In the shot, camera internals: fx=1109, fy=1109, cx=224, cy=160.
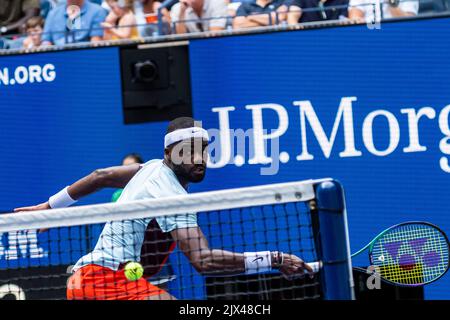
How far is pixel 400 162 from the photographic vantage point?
9266 millimetres

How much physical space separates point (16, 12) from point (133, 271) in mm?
5582

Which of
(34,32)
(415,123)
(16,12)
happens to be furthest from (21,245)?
(415,123)

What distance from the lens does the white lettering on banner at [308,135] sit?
9266 millimetres

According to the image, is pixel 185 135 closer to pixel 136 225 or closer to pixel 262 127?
pixel 136 225

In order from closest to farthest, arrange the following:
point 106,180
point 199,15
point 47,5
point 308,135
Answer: point 106,180 < point 308,135 < point 199,15 < point 47,5

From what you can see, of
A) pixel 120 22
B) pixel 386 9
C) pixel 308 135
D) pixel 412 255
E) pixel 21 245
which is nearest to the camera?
pixel 412 255

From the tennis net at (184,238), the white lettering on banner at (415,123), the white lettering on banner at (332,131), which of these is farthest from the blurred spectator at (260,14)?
the tennis net at (184,238)

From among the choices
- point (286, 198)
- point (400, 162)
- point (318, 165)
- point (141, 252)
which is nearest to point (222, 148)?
point (318, 165)

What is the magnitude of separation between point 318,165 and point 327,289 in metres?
4.30

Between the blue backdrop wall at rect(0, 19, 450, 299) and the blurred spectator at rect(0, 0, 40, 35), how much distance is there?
2.73 ft

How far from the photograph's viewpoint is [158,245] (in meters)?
5.94

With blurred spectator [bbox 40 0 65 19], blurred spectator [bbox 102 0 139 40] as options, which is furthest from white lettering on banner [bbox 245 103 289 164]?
blurred spectator [bbox 40 0 65 19]

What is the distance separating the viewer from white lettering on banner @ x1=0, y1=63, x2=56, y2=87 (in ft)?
31.9

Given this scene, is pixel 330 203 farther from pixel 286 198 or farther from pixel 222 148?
pixel 222 148
